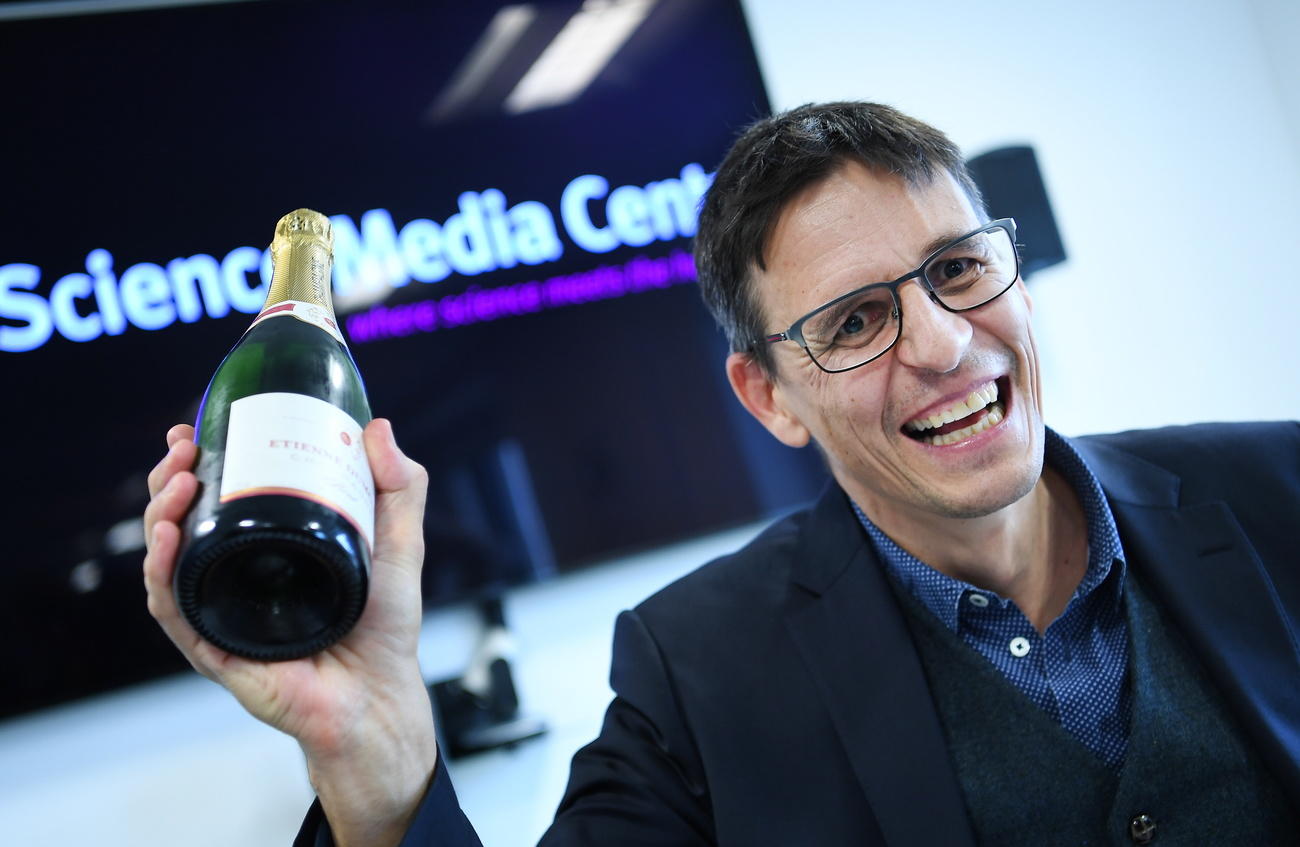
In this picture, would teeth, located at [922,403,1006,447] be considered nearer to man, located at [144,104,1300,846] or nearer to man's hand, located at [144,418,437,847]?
man, located at [144,104,1300,846]

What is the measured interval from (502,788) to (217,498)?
58.6 inches

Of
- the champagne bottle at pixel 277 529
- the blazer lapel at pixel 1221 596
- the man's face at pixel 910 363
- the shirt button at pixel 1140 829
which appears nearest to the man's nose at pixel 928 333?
the man's face at pixel 910 363

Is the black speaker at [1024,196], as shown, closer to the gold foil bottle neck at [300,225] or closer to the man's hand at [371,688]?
the gold foil bottle neck at [300,225]

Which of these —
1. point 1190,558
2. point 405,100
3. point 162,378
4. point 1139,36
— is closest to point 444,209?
point 405,100

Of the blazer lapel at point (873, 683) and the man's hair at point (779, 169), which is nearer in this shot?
the blazer lapel at point (873, 683)

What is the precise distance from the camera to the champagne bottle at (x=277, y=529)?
30.9 inches

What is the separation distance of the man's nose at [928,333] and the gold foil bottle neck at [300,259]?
28.3 inches

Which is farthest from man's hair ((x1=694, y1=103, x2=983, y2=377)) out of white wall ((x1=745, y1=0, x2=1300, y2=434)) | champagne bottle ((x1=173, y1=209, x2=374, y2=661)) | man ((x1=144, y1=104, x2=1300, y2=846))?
white wall ((x1=745, y1=0, x2=1300, y2=434))

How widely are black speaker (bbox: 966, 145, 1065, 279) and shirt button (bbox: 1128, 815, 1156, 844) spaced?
1.63m

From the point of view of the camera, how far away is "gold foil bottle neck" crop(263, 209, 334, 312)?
116cm

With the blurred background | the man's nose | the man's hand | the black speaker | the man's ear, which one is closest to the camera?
Result: the man's hand

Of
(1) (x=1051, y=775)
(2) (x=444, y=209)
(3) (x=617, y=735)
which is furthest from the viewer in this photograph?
(2) (x=444, y=209)

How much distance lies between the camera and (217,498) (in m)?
0.80

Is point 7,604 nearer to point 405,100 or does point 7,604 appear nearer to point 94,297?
point 94,297
